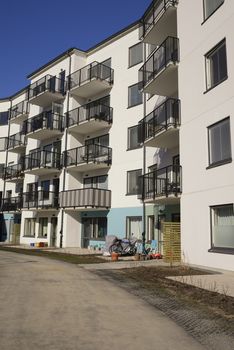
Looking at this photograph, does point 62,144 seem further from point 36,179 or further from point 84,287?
point 84,287

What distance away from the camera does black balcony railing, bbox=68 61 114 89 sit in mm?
31716

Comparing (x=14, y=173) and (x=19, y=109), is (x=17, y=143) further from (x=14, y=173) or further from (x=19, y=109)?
(x=19, y=109)

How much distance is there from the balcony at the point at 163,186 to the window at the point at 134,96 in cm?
784

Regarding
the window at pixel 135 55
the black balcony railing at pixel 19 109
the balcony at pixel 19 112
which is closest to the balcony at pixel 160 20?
the window at pixel 135 55

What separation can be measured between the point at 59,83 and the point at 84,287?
28.8 metres

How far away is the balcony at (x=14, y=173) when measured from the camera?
4222 centimetres

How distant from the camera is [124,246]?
80.8 ft

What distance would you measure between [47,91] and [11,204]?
556 inches

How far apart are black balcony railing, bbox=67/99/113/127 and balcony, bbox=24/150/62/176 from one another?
3568mm

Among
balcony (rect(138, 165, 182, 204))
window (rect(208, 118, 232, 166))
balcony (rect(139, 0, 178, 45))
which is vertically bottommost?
balcony (rect(138, 165, 182, 204))

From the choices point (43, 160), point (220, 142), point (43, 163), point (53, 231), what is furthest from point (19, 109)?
point (220, 142)

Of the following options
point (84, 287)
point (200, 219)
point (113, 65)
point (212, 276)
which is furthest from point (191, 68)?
point (113, 65)

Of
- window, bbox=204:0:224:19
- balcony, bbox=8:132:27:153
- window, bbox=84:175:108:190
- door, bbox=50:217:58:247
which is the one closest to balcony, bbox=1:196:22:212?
balcony, bbox=8:132:27:153

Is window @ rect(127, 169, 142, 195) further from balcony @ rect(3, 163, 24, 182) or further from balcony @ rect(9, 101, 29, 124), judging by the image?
balcony @ rect(9, 101, 29, 124)
